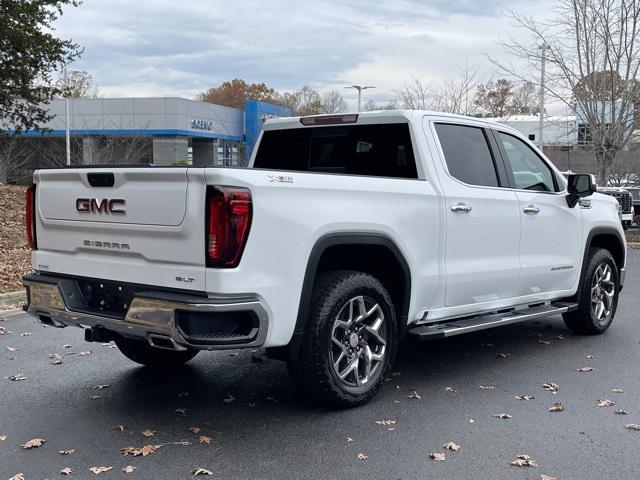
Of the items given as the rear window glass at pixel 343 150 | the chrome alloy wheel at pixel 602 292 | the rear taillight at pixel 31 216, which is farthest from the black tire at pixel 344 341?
the chrome alloy wheel at pixel 602 292

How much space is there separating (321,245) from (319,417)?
3.88 ft

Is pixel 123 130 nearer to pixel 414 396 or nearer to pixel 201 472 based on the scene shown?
pixel 414 396

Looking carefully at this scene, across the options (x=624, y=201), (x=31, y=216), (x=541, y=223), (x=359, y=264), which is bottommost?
(x=624, y=201)

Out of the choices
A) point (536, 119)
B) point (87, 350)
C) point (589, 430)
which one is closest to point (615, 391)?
point (589, 430)

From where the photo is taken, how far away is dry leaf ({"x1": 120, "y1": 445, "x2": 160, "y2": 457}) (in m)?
4.10

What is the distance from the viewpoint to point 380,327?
504 centimetres

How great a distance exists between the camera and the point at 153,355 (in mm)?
5895

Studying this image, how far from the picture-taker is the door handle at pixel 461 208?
17.9 ft

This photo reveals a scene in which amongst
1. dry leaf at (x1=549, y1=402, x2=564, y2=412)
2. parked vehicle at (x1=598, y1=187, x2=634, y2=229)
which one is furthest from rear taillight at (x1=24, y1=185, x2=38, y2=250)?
parked vehicle at (x1=598, y1=187, x2=634, y2=229)

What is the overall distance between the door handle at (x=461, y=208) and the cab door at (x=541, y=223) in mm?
801

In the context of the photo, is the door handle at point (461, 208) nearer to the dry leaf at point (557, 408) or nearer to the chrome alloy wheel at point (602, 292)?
the dry leaf at point (557, 408)

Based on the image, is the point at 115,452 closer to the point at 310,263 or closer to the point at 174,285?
the point at 174,285

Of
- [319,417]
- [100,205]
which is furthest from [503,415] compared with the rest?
[100,205]

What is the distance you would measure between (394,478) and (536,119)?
3745cm
